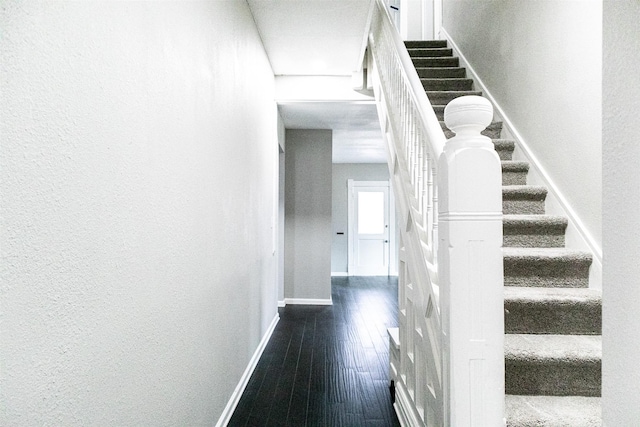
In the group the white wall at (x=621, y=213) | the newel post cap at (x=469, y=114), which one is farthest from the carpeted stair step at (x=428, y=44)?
the white wall at (x=621, y=213)

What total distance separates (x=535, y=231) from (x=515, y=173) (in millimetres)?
590

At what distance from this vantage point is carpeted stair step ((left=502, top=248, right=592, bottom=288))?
7.55ft

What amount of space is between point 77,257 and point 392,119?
2.34 meters

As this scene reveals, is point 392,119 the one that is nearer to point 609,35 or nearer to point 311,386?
point 311,386

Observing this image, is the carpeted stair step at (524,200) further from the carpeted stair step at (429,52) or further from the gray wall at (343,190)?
the gray wall at (343,190)

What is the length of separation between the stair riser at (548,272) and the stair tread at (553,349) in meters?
0.37

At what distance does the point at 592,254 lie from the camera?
231cm

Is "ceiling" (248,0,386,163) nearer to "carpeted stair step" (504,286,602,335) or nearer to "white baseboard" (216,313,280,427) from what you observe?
"carpeted stair step" (504,286,602,335)

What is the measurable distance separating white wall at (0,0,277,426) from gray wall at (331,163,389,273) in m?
7.52

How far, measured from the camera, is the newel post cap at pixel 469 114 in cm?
127

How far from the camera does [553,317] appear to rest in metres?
2.05

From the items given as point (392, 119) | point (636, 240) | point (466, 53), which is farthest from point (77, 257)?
point (466, 53)

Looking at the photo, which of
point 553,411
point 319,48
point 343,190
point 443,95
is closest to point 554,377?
point 553,411

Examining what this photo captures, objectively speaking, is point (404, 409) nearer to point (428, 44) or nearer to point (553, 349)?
point (553, 349)
